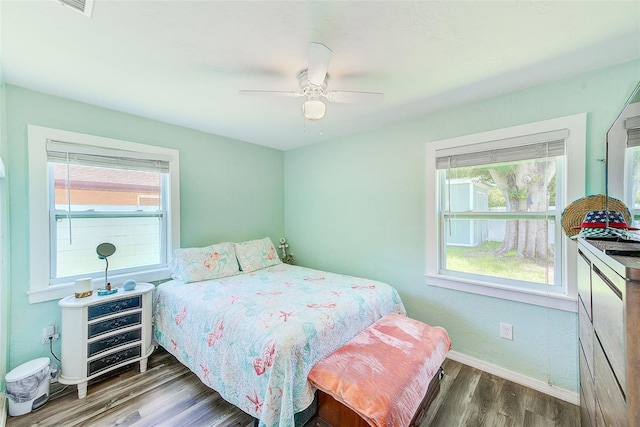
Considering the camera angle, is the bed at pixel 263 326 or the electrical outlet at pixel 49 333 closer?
the bed at pixel 263 326

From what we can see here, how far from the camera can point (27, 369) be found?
1.75 metres

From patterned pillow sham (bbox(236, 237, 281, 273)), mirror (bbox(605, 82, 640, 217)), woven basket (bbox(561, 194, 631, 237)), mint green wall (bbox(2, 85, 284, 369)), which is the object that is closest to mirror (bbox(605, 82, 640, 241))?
mirror (bbox(605, 82, 640, 217))

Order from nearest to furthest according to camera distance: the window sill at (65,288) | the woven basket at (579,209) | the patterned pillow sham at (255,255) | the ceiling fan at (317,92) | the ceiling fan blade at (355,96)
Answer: the ceiling fan at (317,92) → the woven basket at (579,209) → the ceiling fan blade at (355,96) → the window sill at (65,288) → the patterned pillow sham at (255,255)

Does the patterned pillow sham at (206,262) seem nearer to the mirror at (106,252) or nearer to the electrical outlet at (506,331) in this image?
the mirror at (106,252)

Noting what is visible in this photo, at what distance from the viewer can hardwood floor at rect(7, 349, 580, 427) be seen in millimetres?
1639

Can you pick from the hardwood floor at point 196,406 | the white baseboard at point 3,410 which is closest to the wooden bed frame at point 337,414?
the hardwood floor at point 196,406

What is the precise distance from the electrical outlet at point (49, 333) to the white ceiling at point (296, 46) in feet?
6.34

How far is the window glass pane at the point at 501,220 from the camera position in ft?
6.42

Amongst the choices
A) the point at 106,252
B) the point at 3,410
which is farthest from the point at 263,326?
the point at 3,410

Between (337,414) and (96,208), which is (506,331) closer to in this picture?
(337,414)

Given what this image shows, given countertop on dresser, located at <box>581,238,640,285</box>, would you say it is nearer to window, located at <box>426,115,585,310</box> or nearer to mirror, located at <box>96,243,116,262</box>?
window, located at <box>426,115,585,310</box>

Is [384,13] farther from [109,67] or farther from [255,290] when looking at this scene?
[255,290]

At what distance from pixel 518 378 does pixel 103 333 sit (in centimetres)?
337

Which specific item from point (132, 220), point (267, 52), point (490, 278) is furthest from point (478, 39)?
point (132, 220)
